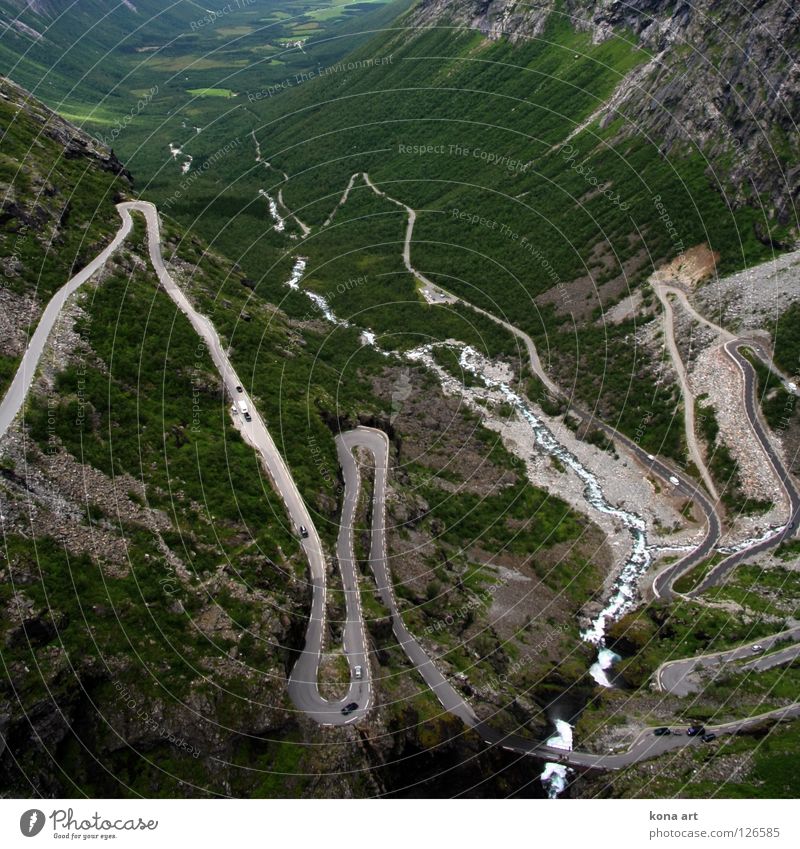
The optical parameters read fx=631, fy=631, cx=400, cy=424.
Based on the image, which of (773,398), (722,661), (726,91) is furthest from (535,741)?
(726,91)

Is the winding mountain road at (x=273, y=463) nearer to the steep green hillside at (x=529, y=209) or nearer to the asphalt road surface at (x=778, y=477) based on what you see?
the asphalt road surface at (x=778, y=477)

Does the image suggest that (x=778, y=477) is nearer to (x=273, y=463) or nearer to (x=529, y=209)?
(x=273, y=463)

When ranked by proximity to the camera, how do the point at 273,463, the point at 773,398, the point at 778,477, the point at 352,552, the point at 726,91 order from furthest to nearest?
the point at 726,91 → the point at 773,398 → the point at 778,477 → the point at 273,463 → the point at 352,552

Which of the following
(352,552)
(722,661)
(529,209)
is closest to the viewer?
(722,661)

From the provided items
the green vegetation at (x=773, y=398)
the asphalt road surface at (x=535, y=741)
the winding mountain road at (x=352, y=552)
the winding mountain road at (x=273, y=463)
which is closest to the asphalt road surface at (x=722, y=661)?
the winding mountain road at (x=352, y=552)

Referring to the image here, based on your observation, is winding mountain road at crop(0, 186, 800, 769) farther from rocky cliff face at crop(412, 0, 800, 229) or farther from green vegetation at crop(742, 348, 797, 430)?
rocky cliff face at crop(412, 0, 800, 229)

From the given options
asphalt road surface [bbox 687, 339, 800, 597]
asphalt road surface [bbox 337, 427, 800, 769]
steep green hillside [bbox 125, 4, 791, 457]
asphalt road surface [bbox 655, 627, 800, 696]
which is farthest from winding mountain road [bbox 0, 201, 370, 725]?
steep green hillside [bbox 125, 4, 791, 457]

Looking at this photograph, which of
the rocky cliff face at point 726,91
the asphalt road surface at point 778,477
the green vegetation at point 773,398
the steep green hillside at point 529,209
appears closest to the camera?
the asphalt road surface at point 778,477

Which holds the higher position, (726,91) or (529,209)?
(726,91)
